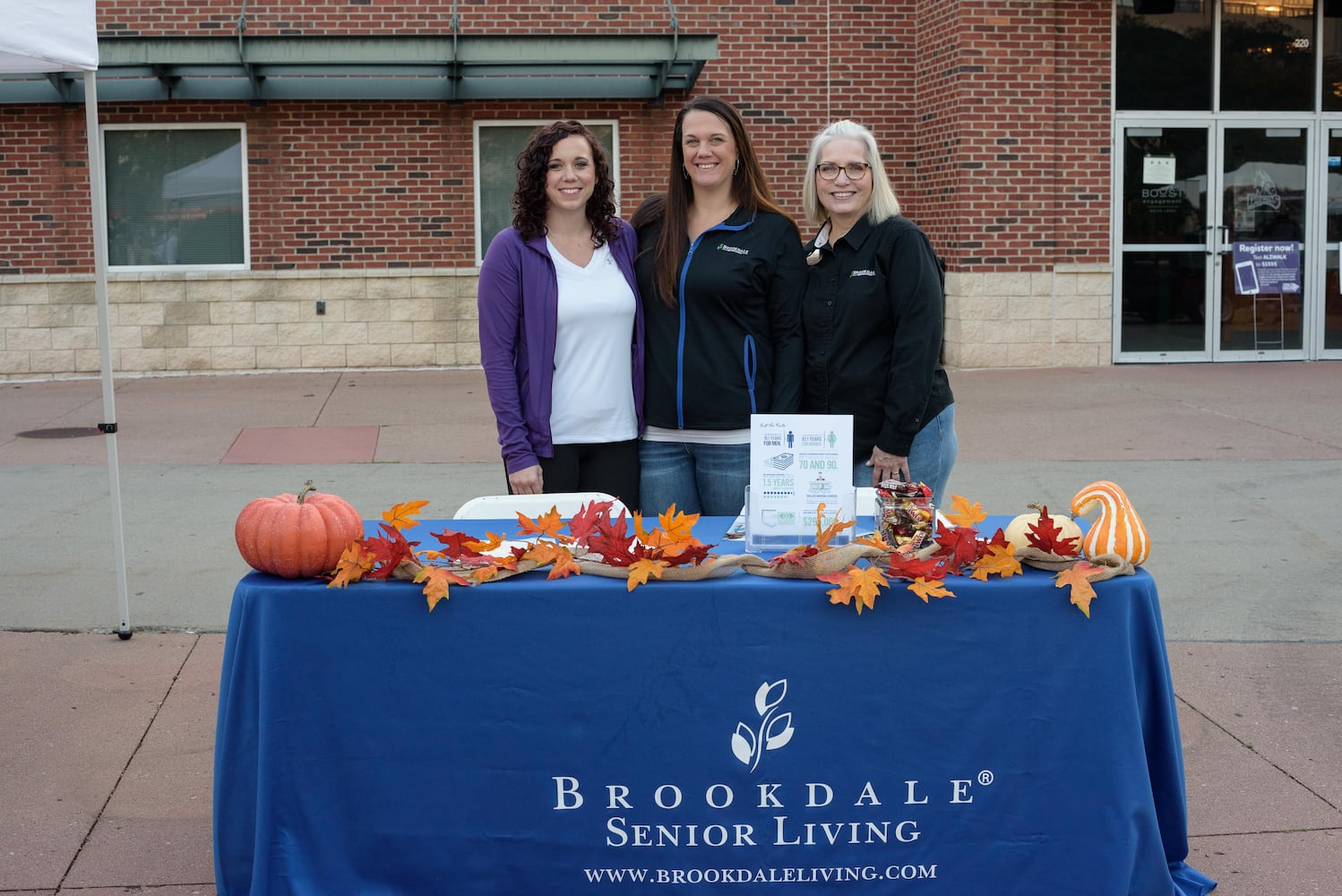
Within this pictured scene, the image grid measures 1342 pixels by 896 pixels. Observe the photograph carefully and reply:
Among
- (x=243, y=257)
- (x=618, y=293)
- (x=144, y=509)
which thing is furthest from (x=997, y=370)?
(x=618, y=293)

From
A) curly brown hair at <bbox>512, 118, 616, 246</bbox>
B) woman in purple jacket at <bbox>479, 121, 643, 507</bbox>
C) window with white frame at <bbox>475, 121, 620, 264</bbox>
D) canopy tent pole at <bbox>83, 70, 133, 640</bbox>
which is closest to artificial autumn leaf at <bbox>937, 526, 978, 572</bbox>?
woman in purple jacket at <bbox>479, 121, 643, 507</bbox>

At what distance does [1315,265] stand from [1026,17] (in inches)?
150

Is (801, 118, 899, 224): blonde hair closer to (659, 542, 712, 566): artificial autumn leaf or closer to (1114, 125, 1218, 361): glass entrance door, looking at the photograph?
(659, 542, 712, 566): artificial autumn leaf

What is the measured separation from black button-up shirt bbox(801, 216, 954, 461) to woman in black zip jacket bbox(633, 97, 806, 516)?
80 millimetres

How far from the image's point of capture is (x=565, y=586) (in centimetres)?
304

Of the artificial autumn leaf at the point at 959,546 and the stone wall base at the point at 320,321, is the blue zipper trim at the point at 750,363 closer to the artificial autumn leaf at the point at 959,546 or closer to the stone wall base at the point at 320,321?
the artificial autumn leaf at the point at 959,546

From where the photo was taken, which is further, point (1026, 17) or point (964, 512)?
point (1026, 17)

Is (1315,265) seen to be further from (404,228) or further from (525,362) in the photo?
(525,362)

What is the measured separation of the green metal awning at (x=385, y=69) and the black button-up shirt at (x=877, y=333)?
9276 mm

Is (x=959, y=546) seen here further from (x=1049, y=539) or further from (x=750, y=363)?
(x=750, y=363)

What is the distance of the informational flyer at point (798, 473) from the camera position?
10.7 feet

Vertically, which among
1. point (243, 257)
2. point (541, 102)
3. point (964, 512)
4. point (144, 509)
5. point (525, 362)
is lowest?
point (144, 509)

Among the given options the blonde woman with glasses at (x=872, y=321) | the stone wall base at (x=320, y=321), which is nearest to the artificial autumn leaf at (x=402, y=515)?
the blonde woman with glasses at (x=872, y=321)

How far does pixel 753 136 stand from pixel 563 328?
10212mm
